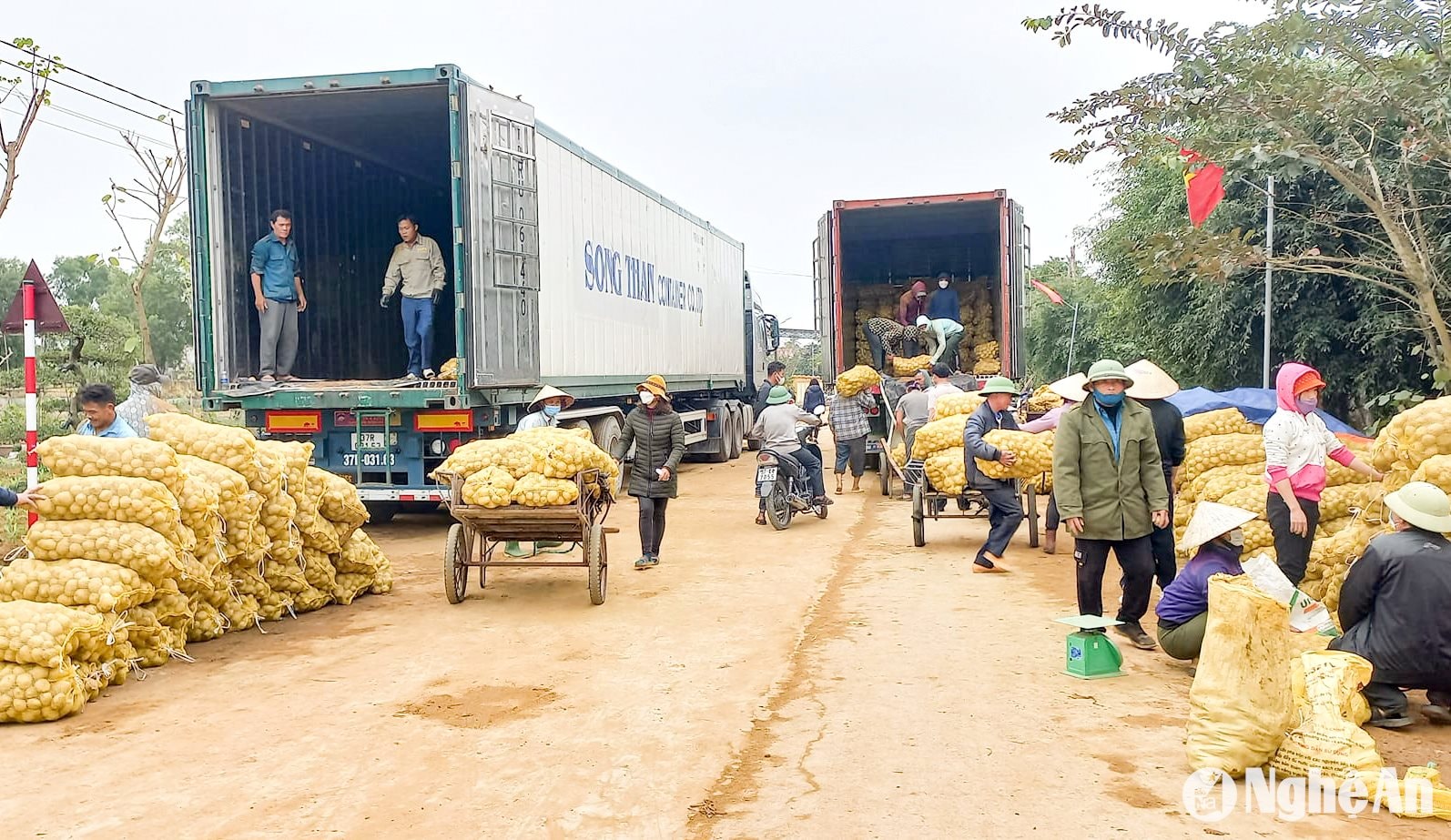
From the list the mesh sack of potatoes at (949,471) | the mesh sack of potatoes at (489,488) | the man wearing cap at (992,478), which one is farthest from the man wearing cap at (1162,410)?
the mesh sack of potatoes at (489,488)

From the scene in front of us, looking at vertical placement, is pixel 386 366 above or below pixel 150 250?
below

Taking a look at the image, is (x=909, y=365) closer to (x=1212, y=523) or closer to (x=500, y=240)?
(x=500, y=240)

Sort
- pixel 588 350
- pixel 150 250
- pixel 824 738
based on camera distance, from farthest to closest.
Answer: pixel 150 250 → pixel 588 350 → pixel 824 738

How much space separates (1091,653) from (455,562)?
431 cm

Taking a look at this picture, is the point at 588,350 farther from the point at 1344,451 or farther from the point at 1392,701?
the point at 1392,701

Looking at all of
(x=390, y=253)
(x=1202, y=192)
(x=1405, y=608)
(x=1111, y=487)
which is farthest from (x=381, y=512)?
(x=1405, y=608)

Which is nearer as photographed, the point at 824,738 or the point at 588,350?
the point at 824,738

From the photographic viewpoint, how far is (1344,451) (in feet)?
21.7

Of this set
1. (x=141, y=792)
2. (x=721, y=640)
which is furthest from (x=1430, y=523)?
(x=141, y=792)

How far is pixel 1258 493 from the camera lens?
25.2 feet

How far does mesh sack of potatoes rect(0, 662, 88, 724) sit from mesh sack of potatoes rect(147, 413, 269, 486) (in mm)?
1917

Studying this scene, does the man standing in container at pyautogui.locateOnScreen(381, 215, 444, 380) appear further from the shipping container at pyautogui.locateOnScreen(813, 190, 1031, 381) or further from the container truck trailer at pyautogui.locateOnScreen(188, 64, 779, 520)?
the shipping container at pyautogui.locateOnScreen(813, 190, 1031, 381)

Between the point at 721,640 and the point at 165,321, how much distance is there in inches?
1672

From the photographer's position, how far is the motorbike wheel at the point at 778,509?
11.5 m
